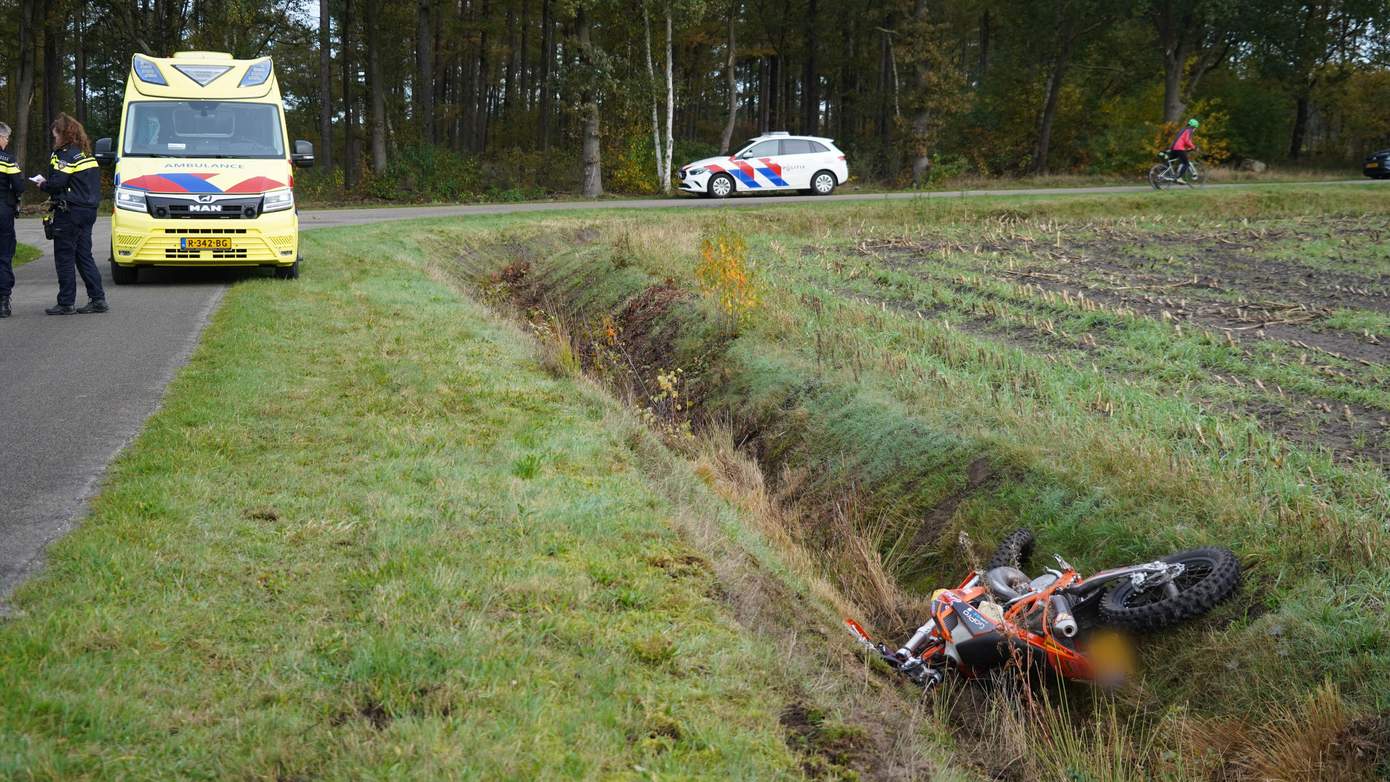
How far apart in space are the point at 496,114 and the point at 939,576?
2149 inches

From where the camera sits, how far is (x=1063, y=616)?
5.84m

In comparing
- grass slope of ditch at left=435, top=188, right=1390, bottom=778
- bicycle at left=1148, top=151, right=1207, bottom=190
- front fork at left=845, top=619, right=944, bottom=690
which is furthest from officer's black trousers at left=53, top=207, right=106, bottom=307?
bicycle at left=1148, top=151, right=1207, bottom=190

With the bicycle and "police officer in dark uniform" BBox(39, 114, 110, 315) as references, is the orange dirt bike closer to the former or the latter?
"police officer in dark uniform" BBox(39, 114, 110, 315)

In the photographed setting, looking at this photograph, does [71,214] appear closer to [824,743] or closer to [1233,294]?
[824,743]

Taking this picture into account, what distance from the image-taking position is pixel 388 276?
14.4 m

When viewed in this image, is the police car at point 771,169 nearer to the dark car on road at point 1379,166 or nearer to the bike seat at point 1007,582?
the dark car on road at point 1379,166

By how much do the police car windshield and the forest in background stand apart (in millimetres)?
17039

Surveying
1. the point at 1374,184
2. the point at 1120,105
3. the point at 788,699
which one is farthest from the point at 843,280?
the point at 1120,105

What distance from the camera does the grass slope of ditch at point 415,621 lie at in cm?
363

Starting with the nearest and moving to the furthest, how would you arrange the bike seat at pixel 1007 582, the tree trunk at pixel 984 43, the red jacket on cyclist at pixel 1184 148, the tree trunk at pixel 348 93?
the bike seat at pixel 1007 582
the red jacket on cyclist at pixel 1184 148
the tree trunk at pixel 348 93
the tree trunk at pixel 984 43

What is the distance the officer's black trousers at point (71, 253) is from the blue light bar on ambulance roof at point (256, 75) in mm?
3126

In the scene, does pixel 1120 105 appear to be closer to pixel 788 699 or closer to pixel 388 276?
pixel 388 276

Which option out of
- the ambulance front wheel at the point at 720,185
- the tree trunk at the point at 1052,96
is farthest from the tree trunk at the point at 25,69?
the tree trunk at the point at 1052,96

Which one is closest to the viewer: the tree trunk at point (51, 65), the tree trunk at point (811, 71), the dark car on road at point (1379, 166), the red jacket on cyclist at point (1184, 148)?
the red jacket on cyclist at point (1184, 148)
